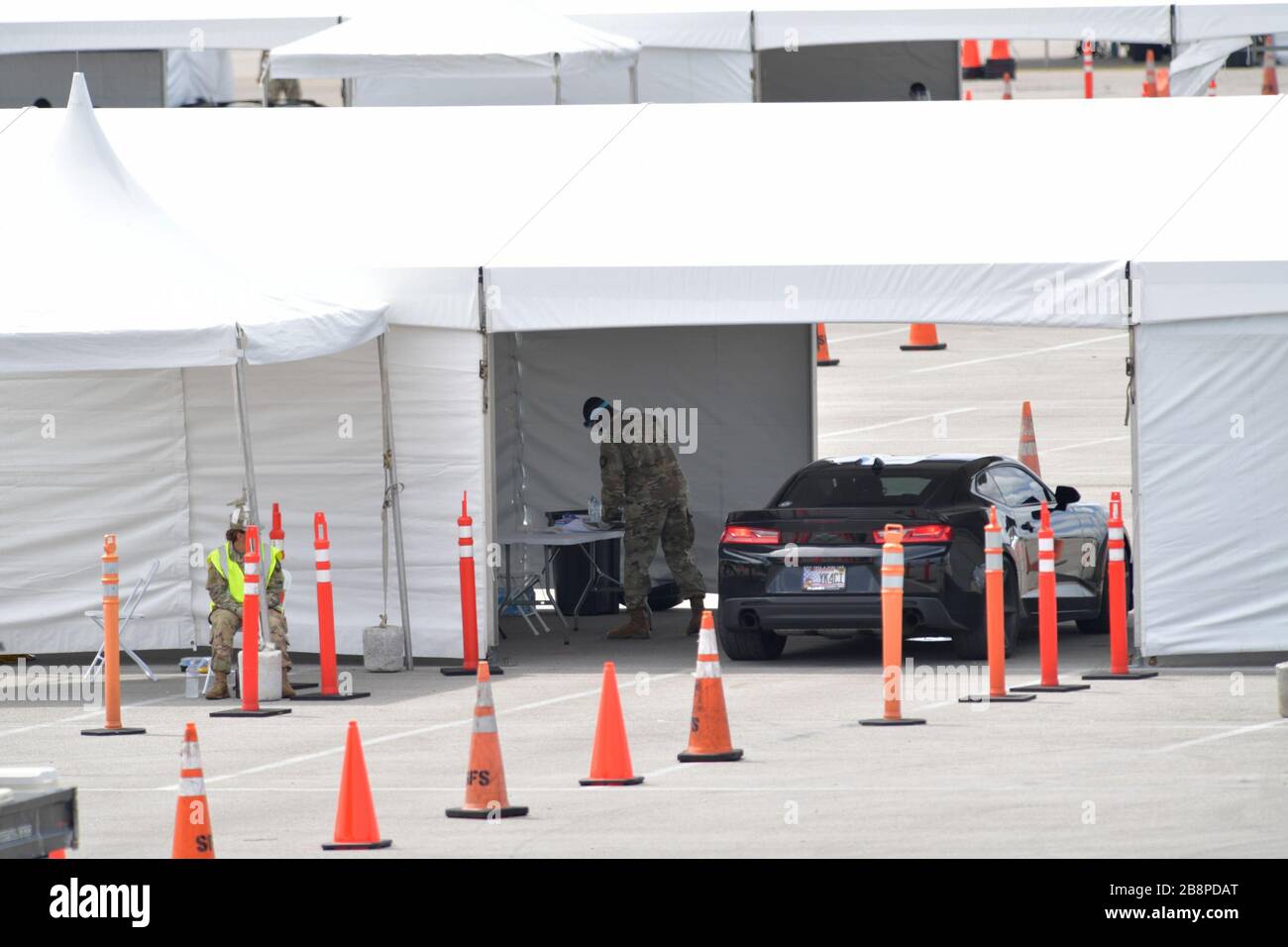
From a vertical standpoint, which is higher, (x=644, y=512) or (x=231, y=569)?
(x=644, y=512)

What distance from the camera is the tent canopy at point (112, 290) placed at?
1553 cm

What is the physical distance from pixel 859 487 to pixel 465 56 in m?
7.55

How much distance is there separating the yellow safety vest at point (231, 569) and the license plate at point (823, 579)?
3474mm

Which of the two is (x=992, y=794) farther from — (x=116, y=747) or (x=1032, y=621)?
(x=1032, y=621)

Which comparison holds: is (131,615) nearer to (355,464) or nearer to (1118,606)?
(355,464)

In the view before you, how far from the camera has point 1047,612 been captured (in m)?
15.0

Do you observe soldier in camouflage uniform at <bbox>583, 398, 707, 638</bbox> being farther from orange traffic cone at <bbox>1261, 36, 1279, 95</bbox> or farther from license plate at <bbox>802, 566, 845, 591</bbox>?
orange traffic cone at <bbox>1261, 36, 1279, 95</bbox>

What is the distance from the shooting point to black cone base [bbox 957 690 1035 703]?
1486cm

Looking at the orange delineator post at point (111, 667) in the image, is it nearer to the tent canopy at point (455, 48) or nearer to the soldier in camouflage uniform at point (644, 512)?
the soldier in camouflage uniform at point (644, 512)

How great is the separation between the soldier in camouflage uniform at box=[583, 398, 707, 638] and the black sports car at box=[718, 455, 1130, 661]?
61.8 inches

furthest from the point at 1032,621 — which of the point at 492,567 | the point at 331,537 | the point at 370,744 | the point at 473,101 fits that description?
the point at 473,101

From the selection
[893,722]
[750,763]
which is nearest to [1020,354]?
[893,722]

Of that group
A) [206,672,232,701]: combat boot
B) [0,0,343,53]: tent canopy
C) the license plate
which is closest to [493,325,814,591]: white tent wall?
the license plate
